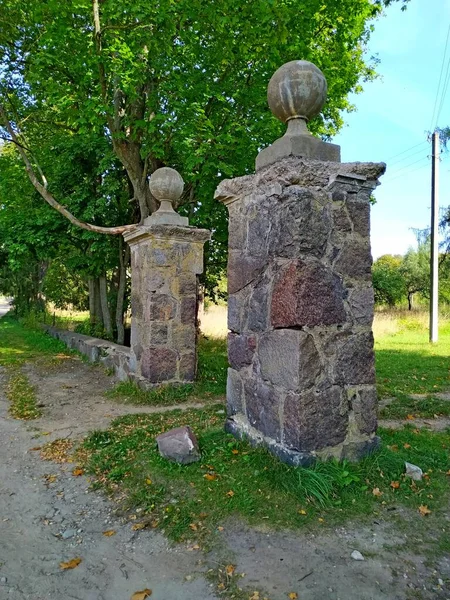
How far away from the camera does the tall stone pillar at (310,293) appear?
2.97 m

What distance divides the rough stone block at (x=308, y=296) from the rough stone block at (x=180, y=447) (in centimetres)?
112

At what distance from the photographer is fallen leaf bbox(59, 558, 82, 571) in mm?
2235

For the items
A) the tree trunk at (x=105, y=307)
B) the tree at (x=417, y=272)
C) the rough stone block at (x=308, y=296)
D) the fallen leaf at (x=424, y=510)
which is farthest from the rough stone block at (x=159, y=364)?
the tree at (x=417, y=272)

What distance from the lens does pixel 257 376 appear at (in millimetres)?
3408

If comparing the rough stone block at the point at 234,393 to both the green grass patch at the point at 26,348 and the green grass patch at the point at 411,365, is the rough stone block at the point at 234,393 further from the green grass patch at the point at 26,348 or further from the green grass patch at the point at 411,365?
the green grass patch at the point at 26,348

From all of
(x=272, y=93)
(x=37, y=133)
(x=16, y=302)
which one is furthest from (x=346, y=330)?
(x=16, y=302)

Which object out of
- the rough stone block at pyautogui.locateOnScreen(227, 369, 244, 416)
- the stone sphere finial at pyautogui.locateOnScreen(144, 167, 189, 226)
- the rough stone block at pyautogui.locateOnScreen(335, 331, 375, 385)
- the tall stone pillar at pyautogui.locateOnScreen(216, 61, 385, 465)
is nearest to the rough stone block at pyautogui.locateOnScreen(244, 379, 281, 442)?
the tall stone pillar at pyautogui.locateOnScreen(216, 61, 385, 465)

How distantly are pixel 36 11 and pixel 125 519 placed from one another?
743cm

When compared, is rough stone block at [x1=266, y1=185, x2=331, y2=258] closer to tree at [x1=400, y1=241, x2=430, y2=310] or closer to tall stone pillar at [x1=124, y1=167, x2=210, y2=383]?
tall stone pillar at [x1=124, y1=167, x2=210, y2=383]

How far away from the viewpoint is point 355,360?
10.3 feet

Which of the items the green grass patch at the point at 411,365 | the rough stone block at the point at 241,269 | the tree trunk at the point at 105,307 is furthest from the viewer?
the tree trunk at the point at 105,307

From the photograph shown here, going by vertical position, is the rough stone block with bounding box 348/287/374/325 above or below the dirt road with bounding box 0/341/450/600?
above

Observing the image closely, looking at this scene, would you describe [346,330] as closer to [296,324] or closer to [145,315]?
[296,324]

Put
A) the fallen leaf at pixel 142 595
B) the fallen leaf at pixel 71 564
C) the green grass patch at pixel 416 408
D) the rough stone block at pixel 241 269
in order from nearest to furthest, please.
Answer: the fallen leaf at pixel 142 595, the fallen leaf at pixel 71 564, the rough stone block at pixel 241 269, the green grass patch at pixel 416 408
